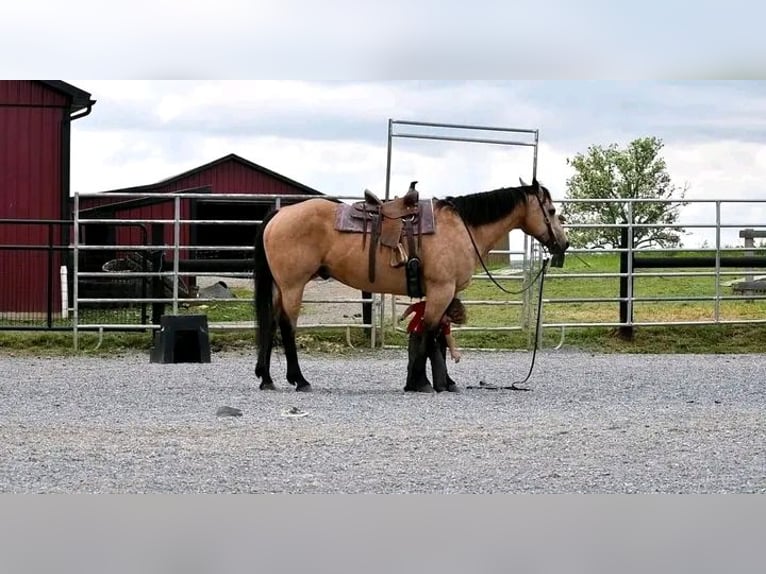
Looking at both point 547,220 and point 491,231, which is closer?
point 491,231

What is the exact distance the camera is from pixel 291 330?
384 inches

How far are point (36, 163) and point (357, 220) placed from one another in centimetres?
716

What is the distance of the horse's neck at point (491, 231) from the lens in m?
10.0

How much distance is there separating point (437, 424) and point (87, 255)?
9.08 m

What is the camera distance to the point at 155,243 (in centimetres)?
1442

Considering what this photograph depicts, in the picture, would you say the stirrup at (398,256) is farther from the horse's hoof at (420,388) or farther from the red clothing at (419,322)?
the horse's hoof at (420,388)

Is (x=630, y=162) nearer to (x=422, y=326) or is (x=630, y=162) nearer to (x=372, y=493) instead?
(x=422, y=326)

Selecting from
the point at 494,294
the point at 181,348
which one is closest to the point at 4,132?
the point at 181,348

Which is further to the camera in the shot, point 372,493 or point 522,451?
point 522,451

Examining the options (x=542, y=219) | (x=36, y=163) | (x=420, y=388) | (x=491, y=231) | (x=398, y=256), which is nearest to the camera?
(x=420, y=388)

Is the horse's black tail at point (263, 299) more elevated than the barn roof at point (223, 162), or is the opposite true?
the barn roof at point (223, 162)

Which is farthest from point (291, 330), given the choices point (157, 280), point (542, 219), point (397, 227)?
point (157, 280)

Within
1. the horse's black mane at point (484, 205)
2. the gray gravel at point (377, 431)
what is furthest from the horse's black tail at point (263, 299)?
the horse's black mane at point (484, 205)

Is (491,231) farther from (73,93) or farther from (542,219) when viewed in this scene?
(73,93)
